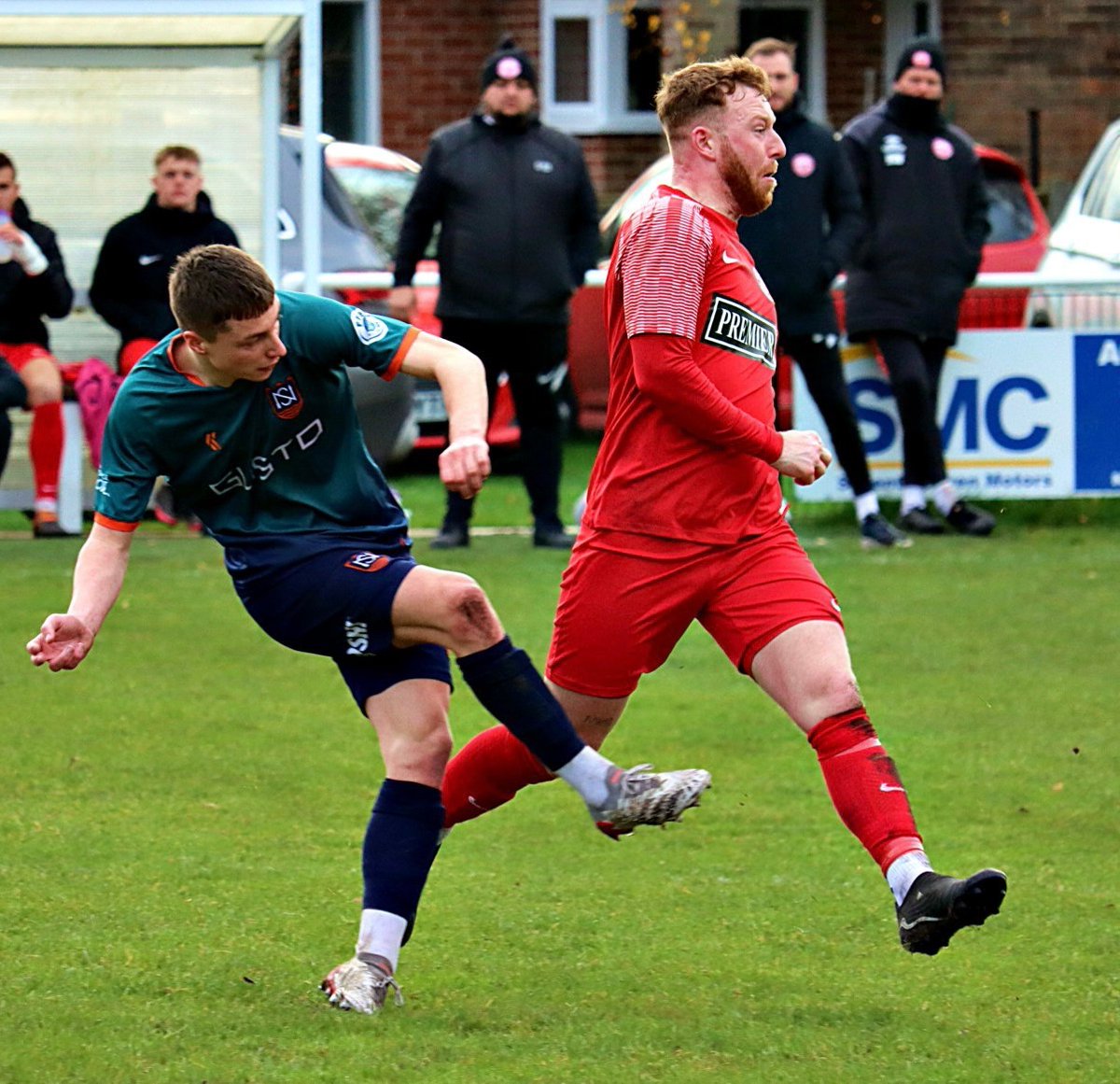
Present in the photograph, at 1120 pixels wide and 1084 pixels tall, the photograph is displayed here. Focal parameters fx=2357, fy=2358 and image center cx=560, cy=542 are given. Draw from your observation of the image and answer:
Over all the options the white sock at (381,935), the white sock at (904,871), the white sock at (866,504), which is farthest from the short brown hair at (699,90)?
the white sock at (866,504)

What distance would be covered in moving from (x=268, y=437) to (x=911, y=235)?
7818mm

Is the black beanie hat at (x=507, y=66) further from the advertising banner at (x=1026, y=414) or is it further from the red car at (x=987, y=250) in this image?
the red car at (x=987, y=250)

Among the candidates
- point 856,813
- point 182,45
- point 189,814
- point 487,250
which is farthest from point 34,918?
point 182,45

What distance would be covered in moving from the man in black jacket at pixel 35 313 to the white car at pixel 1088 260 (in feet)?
17.8

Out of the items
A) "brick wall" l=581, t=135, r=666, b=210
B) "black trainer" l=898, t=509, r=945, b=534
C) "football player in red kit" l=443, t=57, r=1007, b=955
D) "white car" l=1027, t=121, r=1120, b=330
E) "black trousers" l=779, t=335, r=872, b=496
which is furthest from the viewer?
"brick wall" l=581, t=135, r=666, b=210

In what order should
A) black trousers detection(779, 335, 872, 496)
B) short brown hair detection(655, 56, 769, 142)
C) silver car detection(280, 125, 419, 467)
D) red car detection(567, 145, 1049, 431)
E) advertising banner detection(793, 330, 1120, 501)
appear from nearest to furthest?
short brown hair detection(655, 56, 769, 142), black trousers detection(779, 335, 872, 496), advertising banner detection(793, 330, 1120, 501), silver car detection(280, 125, 419, 467), red car detection(567, 145, 1049, 431)

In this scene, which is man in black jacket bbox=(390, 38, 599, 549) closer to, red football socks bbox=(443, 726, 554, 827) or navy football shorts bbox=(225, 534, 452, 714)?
red football socks bbox=(443, 726, 554, 827)

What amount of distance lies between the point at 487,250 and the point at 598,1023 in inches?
288

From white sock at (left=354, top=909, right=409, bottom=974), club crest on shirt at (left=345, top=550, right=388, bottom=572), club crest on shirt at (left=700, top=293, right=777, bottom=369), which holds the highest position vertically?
club crest on shirt at (left=700, top=293, right=777, bottom=369)

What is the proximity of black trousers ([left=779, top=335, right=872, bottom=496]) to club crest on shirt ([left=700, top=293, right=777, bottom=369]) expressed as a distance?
6527 millimetres

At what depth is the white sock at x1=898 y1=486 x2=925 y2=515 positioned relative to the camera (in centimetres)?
1275

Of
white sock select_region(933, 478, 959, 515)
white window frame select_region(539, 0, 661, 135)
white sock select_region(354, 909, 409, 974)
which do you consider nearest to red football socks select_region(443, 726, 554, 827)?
white sock select_region(354, 909, 409, 974)

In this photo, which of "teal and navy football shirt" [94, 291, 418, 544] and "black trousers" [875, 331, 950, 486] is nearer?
"teal and navy football shirt" [94, 291, 418, 544]

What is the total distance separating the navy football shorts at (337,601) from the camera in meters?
5.03
